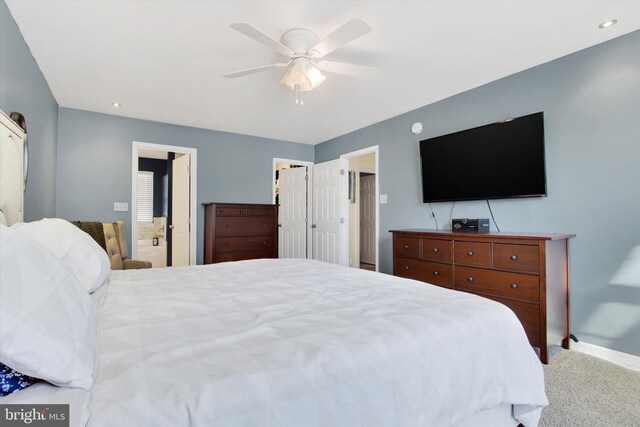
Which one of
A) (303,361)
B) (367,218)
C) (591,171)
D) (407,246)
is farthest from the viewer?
(367,218)

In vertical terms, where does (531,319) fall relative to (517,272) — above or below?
below

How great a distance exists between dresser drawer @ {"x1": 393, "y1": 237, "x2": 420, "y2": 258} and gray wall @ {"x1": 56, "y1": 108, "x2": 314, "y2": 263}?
2.59 metres

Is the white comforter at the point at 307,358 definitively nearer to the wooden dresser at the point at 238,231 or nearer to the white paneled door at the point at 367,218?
the wooden dresser at the point at 238,231

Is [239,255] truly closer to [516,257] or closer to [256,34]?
[256,34]

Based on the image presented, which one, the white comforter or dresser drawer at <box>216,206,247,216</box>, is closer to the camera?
the white comforter

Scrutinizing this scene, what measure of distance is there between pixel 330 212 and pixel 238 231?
1.39 metres

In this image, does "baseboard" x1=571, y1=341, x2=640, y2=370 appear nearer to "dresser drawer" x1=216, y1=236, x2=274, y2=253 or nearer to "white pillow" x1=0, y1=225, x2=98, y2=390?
"white pillow" x1=0, y1=225, x2=98, y2=390

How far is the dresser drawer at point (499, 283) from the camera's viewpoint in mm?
2244

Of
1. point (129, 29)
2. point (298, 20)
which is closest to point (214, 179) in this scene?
point (129, 29)

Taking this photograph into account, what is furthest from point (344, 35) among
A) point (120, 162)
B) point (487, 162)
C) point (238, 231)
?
point (120, 162)

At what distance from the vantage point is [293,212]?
528 cm

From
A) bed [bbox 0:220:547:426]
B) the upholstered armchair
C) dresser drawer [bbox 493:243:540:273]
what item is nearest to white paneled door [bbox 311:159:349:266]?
dresser drawer [bbox 493:243:540:273]

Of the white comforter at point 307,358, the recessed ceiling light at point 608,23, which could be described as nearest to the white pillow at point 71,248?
the white comforter at point 307,358

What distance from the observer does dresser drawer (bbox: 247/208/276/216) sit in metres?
4.41
